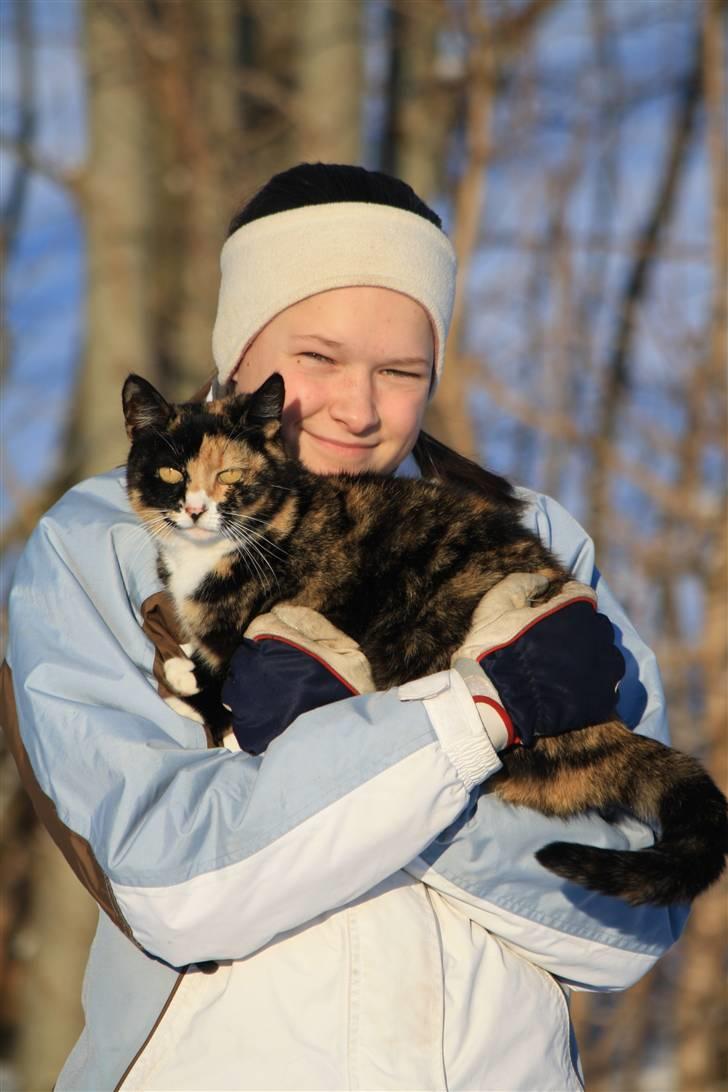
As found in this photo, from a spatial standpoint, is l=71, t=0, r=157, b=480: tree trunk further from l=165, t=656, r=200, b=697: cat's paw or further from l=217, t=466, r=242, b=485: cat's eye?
l=165, t=656, r=200, b=697: cat's paw

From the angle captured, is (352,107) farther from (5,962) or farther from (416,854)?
(5,962)

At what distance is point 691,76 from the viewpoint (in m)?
8.02

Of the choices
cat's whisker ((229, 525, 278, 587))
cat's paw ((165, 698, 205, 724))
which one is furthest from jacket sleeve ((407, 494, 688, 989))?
cat's whisker ((229, 525, 278, 587))

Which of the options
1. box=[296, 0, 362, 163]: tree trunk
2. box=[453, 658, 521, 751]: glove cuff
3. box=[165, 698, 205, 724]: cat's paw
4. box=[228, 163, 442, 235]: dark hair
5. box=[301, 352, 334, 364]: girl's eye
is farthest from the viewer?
box=[296, 0, 362, 163]: tree trunk

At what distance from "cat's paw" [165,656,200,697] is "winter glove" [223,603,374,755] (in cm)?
9

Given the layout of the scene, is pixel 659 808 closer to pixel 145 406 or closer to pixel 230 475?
pixel 230 475

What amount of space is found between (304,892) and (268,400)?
38.6 inches

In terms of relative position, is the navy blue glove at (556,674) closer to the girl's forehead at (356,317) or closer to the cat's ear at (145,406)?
the girl's forehead at (356,317)

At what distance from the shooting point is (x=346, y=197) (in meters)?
2.37

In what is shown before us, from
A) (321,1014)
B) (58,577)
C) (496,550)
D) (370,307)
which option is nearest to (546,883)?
(321,1014)

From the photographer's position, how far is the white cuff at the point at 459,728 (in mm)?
1612

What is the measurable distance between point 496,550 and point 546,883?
629mm

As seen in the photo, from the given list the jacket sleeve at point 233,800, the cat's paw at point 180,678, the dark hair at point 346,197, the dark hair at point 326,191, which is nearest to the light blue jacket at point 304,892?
the jacket sleeve at point 233,800

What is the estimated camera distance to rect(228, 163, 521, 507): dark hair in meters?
2.38
